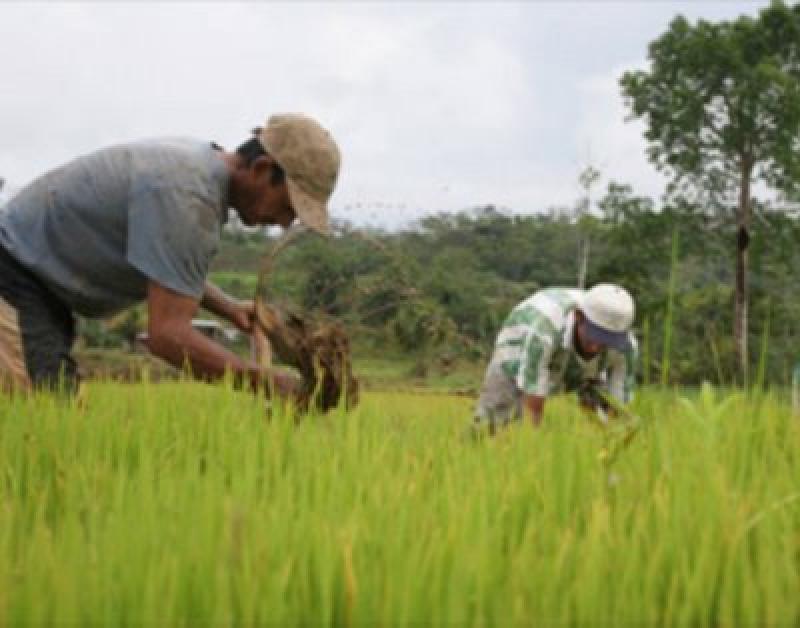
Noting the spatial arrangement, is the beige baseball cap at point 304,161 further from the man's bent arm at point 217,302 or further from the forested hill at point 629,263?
the forested hill at point 629,263

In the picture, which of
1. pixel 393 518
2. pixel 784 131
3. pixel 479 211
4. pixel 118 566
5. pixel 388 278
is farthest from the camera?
A: pixel 479 211

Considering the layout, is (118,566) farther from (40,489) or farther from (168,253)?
(168,253)

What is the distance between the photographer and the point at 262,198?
3049 mm

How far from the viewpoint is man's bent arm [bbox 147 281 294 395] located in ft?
9.22

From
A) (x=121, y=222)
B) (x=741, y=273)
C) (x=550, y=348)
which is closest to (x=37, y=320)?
(x=121, y=222)

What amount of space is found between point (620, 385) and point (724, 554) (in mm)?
3289

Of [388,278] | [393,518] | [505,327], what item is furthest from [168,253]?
[505,327]

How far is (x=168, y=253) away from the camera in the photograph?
2.80 metres

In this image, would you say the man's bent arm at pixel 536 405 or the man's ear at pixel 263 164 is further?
the man's bent arm at pixel 536 405

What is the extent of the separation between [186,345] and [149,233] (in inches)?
12.7

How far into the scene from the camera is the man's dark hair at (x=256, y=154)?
3004mm

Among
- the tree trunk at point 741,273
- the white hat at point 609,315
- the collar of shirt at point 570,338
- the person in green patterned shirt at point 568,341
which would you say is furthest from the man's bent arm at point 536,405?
the tree trunk at point 741,273

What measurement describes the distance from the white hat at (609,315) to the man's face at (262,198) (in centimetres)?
160

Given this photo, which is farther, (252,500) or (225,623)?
(252,500)
